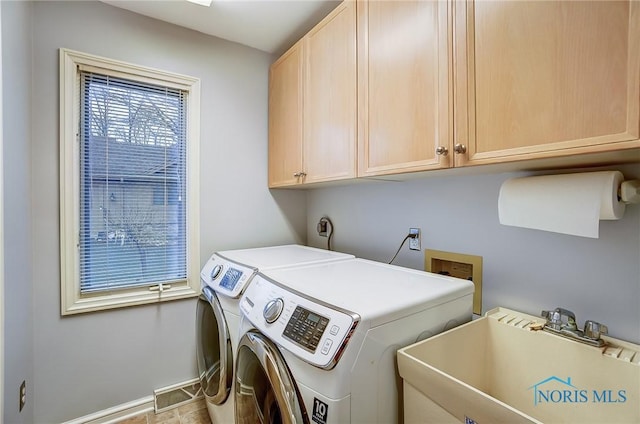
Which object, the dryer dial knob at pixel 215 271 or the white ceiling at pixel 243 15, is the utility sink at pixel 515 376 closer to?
the dryer dial knob at pixel 215 271

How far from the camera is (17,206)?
4.15 ft

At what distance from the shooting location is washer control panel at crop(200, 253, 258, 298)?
1283 millimetres

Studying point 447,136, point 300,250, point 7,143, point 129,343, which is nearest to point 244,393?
point 300,250

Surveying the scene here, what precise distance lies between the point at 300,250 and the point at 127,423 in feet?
4.66

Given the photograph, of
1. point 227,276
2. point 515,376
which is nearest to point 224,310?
point 227,276

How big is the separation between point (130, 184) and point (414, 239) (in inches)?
66.9

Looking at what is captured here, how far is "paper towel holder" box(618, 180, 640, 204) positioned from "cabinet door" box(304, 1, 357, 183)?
35.7 inches

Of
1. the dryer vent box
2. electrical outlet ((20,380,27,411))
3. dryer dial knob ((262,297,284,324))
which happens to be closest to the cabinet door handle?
the dryer vent box

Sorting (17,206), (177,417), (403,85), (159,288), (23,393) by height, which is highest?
(403,85)

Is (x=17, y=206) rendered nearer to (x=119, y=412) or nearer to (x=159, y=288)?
(x=159, y=288)

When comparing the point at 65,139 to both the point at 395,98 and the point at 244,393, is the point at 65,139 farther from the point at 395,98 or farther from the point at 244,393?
the point at 395,98

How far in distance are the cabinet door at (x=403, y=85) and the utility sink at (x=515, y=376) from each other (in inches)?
25.5

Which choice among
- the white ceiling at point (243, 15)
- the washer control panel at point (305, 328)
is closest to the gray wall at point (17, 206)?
the white ceiling at point (243, 15)

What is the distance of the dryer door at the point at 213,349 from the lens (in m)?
1.31
